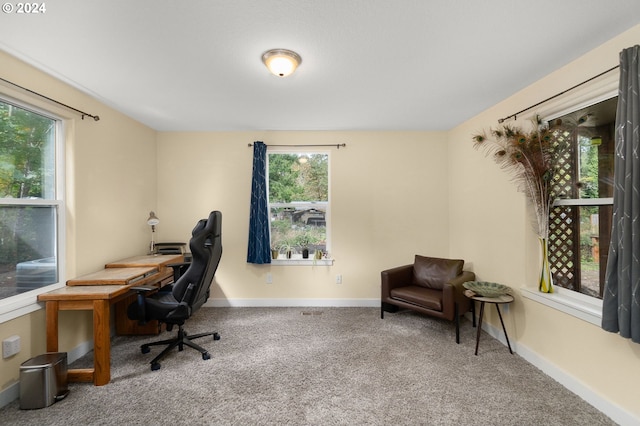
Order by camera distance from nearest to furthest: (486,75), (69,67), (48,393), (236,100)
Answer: (48,393)
(69,67)
(486,75)
(236,100)

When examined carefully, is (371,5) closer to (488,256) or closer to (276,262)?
(488,256)

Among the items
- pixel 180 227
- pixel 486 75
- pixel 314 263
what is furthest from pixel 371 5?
pixel 180 227

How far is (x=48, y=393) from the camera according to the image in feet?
6.30

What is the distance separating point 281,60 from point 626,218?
241 cm

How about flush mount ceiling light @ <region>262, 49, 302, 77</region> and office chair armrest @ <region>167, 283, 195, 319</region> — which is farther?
office chair armrest @ <region>167, 283, 195, 319</region>

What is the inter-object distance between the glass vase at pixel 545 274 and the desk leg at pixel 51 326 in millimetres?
4032

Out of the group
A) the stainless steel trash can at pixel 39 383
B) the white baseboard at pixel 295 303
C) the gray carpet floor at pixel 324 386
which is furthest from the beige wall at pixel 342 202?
the stainless steel trash can at pixel 39 383

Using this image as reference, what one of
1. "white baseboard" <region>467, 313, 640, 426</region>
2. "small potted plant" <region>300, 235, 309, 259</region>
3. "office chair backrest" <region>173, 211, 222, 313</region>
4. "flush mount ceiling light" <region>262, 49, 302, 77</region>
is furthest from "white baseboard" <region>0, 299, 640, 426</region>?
"flush mount ceiling light" <region>262, 49, 302, 77</region>

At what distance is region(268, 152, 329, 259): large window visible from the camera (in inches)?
157

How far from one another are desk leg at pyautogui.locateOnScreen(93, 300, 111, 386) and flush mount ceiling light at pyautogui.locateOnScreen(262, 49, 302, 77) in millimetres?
2211

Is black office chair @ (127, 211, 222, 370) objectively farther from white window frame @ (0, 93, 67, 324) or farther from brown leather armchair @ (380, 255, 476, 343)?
brown leather armchair @ (380, 255, 476, 343)

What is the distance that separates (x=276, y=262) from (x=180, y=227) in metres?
1.44

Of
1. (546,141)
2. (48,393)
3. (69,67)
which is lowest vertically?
(48,393)

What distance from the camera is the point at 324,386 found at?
7.01 feet
